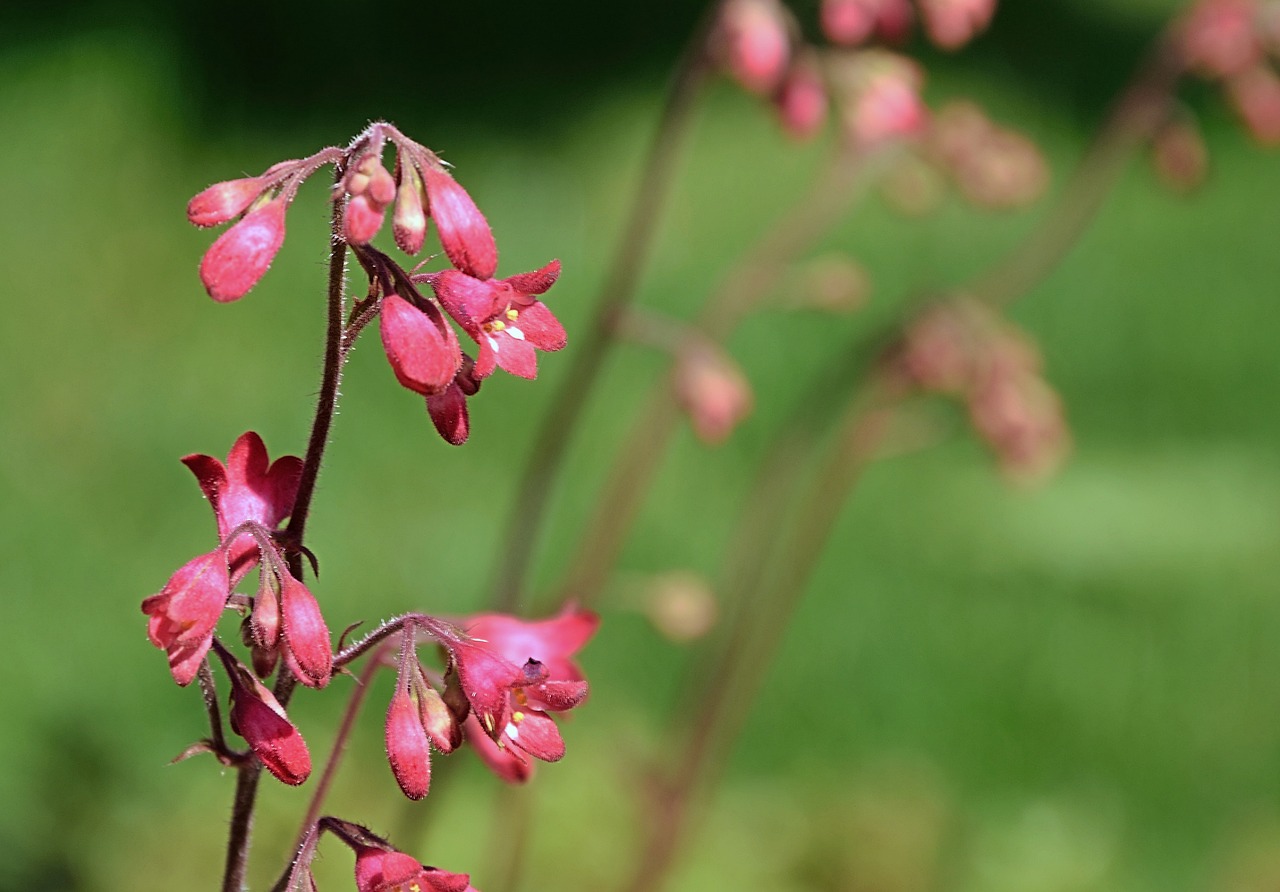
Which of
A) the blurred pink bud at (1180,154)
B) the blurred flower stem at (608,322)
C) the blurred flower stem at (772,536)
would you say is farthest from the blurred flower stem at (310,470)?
the blurred pink bud at (1180,154)

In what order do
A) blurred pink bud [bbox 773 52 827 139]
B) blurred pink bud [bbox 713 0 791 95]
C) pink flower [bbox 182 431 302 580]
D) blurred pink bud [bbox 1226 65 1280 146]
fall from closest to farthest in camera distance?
pink flower [bbox 182 431 302 580], blurred pink bud [bbox 713 0 791 95], blurred pink bud [bbox 773 52 827 139], blurred pink bud [bbox 1226 65 1280 146]

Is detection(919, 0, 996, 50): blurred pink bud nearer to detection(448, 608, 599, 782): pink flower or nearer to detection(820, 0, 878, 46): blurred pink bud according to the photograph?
detection(820, 0, 878, 46): blurred pink bud

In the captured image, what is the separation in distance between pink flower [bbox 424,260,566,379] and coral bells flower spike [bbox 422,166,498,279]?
0.02 meters

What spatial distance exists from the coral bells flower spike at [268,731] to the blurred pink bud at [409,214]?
0.28 m

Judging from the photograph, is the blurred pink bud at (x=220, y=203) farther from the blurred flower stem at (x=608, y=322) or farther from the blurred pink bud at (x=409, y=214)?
the blurred flower stem at (x=608, y=322)

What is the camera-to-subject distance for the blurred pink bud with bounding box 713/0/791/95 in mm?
1928

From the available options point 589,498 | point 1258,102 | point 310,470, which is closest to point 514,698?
point 310,470

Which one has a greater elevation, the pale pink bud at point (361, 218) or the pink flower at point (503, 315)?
the pale pink bud at point (361, 218)

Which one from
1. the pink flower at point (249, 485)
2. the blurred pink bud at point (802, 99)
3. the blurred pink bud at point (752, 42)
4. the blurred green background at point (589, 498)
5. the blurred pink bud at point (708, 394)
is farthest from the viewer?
the blurred green background at point (589, 498)

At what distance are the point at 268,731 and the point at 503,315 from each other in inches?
11.6

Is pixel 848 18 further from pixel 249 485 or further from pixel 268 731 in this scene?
pixel 268 731

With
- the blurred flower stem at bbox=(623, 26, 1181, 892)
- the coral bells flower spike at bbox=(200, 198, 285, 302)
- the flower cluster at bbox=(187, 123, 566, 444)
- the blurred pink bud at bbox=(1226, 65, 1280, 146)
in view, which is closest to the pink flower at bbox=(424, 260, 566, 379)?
the flower cluster at bbox=(187, 123, 566, 444)

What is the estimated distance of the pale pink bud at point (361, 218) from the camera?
95cm

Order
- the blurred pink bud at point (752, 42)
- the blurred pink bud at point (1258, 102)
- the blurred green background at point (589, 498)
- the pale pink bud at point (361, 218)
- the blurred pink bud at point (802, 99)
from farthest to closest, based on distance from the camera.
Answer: the blurred green background at point (589, 498)
the blurred pink bud at point (1258, 102)
the blurred pink bud at point (802, 99)
the blurred pink bud at point (752, 42)
the pale pink bud at point (361, 218)
